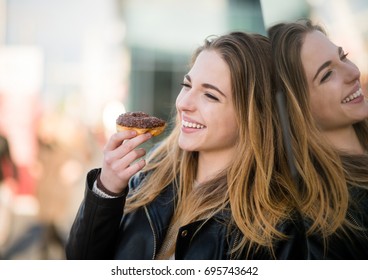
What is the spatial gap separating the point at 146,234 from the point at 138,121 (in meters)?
0.26

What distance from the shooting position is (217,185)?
4.34ft

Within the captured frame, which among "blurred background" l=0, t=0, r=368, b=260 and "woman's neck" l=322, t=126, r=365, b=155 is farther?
"blurred background" l=0, t=0, r=368, b=260

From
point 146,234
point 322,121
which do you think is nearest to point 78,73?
point 146,234

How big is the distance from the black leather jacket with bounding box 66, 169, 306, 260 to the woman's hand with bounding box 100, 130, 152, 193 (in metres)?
0.04

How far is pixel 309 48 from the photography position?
1.30 meters

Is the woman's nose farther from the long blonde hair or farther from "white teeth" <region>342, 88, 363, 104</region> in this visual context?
the long blonde hair

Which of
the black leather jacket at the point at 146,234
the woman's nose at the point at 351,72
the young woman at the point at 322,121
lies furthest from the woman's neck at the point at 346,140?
the black leather jacket at the point at 146,234

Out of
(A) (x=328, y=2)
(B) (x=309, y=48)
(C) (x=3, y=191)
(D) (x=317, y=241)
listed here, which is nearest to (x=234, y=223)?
(D) (x=317, y=241)

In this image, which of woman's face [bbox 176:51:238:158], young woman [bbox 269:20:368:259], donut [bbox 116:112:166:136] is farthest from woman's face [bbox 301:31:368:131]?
donut [bbox 116:112:166:136]

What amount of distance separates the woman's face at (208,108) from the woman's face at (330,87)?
0.63 feet

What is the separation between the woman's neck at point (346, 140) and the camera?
4.25ft

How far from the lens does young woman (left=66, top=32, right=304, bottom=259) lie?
1256 millimetres

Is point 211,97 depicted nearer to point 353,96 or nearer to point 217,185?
point 217,185

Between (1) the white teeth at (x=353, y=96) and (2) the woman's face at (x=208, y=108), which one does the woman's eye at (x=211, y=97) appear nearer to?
(2) the woman's face at (x=208, y=108)
